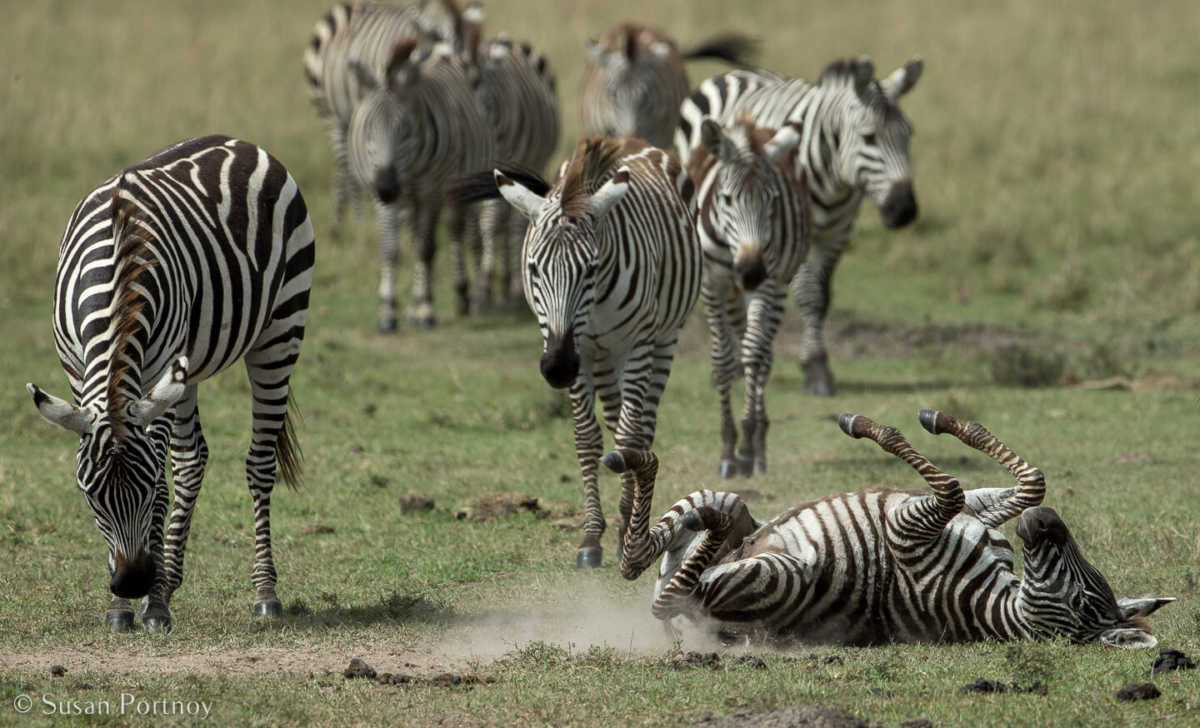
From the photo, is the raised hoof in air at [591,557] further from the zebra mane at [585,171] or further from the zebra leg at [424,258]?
the zebra leg at [424,258]

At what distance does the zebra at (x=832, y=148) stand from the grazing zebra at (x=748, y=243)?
2053mm

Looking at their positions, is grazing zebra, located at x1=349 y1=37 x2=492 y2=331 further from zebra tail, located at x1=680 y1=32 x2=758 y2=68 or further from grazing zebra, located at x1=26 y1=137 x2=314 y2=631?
grazing zebra, located at x1=26 y1=137 x2=314 y2=631

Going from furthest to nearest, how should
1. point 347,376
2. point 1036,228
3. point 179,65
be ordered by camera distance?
point 179,65
point 1036,228
point 347,376

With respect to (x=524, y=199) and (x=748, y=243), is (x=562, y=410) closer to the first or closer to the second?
(x=748, y=243)

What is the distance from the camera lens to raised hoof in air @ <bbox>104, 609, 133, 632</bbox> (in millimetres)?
6695

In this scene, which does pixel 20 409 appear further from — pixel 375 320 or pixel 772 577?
pixel 772 577

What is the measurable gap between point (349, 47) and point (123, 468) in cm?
1429

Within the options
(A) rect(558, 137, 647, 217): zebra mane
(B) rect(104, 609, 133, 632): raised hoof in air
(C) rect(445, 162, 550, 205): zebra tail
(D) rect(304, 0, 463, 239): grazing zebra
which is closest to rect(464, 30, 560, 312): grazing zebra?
(D) rect(304, 0, 463, 239): grazing zebra

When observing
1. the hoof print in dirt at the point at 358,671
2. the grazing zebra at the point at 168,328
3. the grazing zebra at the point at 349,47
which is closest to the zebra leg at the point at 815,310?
the grazing zebra at the point at 349,47

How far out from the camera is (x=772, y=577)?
6238 mm

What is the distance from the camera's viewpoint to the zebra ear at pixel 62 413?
5.84 meters

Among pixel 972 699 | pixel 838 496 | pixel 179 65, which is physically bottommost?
pixel 972 699

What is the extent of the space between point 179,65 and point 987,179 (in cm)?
1196

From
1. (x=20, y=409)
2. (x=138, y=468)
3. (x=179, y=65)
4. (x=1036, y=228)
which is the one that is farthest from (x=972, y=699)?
(x=179, y=65)
